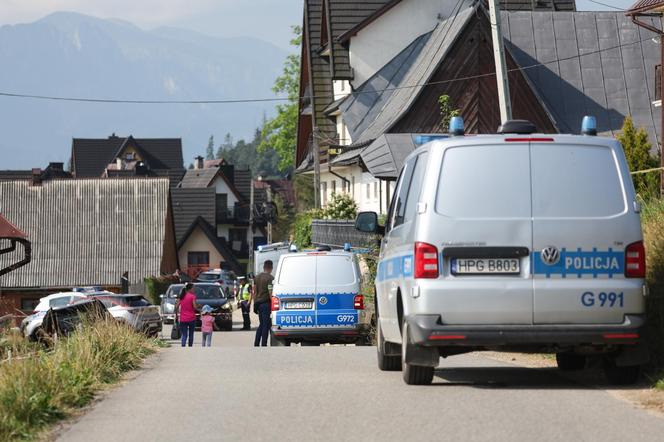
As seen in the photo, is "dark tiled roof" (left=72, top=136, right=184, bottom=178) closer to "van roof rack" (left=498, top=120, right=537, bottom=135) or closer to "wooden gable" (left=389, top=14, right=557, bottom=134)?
"wooden gable" (left=389, top=14, right=557, bottom=134)

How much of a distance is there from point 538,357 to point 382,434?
23.8ft

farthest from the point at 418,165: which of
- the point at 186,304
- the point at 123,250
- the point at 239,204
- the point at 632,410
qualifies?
the point at 239,204

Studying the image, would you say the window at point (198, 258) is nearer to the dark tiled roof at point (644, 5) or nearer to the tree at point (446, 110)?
the tree at point (446, 110)

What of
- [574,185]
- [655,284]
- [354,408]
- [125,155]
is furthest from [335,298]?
[125,155]

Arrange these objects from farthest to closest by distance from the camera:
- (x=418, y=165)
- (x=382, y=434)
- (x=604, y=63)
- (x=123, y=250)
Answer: (x=123, y=250) → (x=604, y=63) → (x=418, y=165) → (x=382, y=434)

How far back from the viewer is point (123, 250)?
3246 inches

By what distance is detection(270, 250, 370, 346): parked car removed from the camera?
958 inches

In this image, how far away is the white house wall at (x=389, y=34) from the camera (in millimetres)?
58906

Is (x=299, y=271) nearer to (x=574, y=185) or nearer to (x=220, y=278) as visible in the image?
(x=574, y=185)

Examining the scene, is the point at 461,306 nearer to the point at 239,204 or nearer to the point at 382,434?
the point at 382,434

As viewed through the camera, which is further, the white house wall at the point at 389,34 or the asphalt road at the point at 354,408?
the white house wall at the point at 389,34

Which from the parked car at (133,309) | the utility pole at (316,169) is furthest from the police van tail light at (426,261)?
the utility pole at (316,169)

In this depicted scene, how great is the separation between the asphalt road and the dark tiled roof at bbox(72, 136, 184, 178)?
4905 inches

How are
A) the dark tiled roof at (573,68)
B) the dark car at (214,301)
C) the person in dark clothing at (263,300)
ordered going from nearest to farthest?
the person in dark clothing at (263,300) < the dark car at (214,301) < the dark tiled roof at (573,68)
